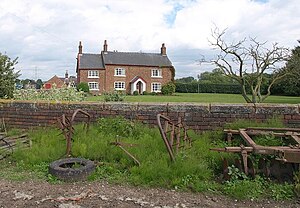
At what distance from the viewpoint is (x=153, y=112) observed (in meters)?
5.98

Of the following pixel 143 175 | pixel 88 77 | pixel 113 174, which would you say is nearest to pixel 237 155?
pixel 143 175

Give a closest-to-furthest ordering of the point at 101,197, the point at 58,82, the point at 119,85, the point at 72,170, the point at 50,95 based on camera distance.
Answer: the point at 101,197 < the point at 72,170 < the point at 50,95 < the point at 119,85 < the point at 58,82

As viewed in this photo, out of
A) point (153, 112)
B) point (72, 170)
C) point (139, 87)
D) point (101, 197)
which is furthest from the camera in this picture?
point (139, 87)

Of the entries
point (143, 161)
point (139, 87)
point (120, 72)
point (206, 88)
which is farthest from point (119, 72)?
point (143, 161)

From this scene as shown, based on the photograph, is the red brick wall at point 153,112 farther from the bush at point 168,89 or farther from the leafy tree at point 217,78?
the bush at point 168,89

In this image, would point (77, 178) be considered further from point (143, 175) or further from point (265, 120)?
point (265, 120)

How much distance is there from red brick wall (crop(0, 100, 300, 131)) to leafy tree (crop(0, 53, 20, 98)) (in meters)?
2.73

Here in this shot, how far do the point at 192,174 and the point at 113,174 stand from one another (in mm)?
1132

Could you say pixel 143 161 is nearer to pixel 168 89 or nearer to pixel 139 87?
pixel 168 89

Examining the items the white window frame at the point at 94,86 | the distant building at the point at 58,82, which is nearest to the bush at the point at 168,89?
the white window frame at the point at 94,86

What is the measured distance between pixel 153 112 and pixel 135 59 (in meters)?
45.6

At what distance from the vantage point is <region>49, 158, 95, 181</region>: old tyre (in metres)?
3.77

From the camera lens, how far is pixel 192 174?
3.82 m

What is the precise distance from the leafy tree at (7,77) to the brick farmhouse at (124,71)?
38685 mm
